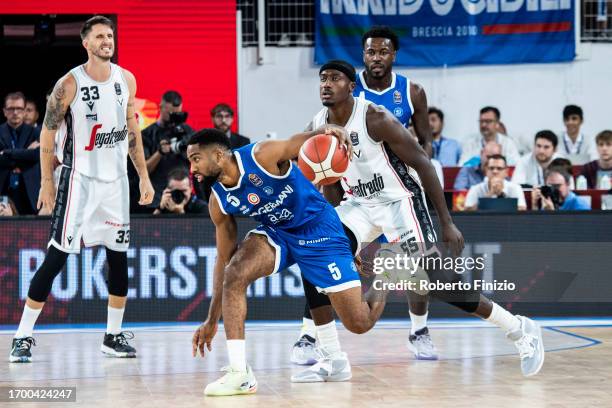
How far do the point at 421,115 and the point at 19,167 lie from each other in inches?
176

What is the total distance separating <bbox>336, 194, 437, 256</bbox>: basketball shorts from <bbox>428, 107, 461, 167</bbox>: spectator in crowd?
546 cm

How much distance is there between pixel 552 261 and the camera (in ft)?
31.4

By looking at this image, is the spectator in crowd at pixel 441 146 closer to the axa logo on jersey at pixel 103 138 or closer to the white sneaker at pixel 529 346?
the axa logo on jersey at pixel 103 138

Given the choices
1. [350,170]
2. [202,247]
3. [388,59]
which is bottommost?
[202,247]

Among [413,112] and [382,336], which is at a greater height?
[413,112]

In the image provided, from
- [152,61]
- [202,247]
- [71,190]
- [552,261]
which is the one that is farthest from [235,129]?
[71,190]

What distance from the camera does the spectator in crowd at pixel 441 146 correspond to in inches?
493

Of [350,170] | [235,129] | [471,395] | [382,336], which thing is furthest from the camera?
[235,129]

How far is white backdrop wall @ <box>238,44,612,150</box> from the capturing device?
1413 cm

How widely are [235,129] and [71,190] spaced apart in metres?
6.26

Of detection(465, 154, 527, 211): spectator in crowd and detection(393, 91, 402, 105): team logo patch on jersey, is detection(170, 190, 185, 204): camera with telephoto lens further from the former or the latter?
detection(393, 91, 402, 105): team logo patch on jersey

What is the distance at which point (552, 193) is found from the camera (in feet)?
33.0

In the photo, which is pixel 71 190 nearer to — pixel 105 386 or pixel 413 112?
pixel 105 386

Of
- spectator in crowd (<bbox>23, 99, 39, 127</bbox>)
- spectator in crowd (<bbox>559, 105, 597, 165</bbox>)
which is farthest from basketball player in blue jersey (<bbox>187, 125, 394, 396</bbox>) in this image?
spectator in crowd (<bbox>559, 105, 597, 165</bbox>)
